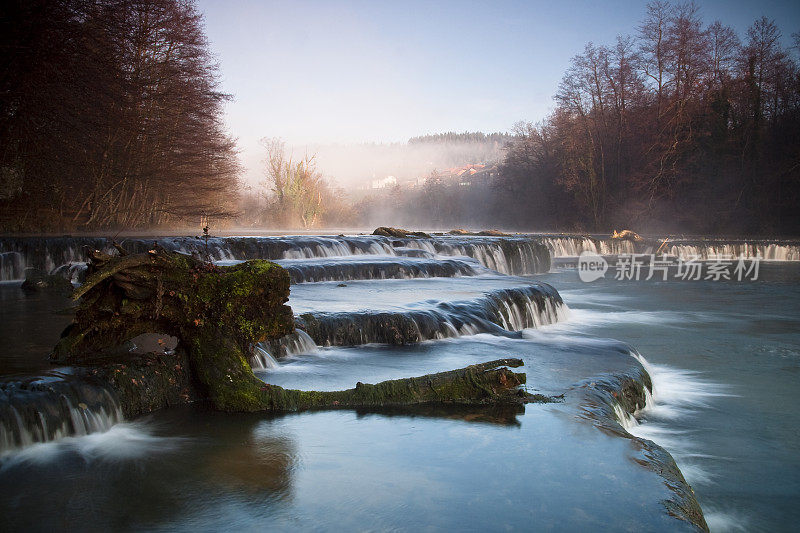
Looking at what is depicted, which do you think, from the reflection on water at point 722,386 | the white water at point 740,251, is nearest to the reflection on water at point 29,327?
the reflection on water at point 722,386

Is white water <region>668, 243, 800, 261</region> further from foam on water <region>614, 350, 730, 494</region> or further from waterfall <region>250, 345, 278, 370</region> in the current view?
waterfall <region>250, 345, 278, 370</region>

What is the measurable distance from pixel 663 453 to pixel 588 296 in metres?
13.6

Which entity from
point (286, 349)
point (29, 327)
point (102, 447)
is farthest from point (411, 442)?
point (29, 327)

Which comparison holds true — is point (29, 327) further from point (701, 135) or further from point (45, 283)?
point (701, 135)

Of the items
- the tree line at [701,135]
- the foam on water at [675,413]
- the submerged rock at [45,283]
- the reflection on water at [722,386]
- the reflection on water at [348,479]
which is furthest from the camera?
the tree line at [701,135]

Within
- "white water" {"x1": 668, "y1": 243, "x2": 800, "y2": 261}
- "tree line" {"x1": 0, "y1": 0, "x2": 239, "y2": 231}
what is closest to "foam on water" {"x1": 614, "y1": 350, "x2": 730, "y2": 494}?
"tree line" {"x1": 0, "y1": 0, "x2": 239, "y2": 231}

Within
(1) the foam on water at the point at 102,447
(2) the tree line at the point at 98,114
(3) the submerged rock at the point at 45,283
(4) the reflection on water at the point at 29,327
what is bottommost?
(1) the foam on water at the point at 102,447

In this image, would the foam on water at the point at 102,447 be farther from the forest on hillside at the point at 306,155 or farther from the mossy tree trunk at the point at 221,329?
the forest on hillside at the point at 306,155

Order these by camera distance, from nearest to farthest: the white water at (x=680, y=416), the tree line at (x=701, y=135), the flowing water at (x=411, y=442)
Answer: the flowing water at (x=411, y=442) < the white water at (x=680, y=416) < the tree line at (x=701, y=135)

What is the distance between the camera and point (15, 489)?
3.84 m

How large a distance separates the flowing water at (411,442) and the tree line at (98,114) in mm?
6880

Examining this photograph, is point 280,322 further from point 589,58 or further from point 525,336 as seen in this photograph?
point 589,58

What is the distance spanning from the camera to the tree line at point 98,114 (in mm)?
14312

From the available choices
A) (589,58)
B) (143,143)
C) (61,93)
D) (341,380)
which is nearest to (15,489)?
(341,380)
